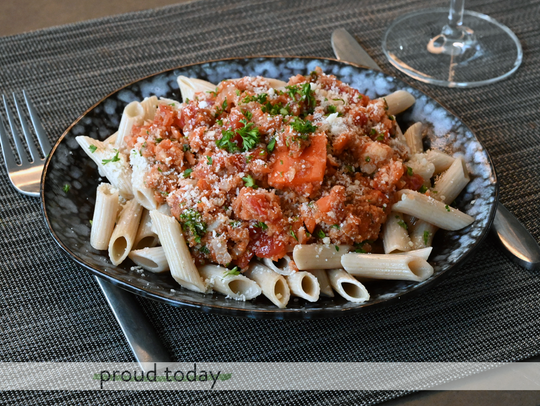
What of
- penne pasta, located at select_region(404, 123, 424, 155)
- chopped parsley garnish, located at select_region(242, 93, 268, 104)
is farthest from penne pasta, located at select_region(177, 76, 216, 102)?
penne pasta, located at select_region(404, 123, 424, 155)

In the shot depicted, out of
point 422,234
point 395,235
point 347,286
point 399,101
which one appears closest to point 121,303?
point 347,286

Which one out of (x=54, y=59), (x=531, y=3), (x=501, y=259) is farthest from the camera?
(x=531, y=3)

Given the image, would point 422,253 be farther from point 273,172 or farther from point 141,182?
point 141,182

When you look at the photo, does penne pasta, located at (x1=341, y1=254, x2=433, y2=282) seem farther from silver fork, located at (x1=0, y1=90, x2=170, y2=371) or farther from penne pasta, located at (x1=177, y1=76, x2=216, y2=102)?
penne pasta, located at (x1=177, y1=76, x2=216, y2=102)

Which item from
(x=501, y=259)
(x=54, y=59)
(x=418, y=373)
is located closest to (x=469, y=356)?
(x=418, y=373)

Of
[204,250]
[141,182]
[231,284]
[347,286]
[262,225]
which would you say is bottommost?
[347,286]

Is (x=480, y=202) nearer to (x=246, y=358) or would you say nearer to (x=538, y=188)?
(x=538, y=188)
